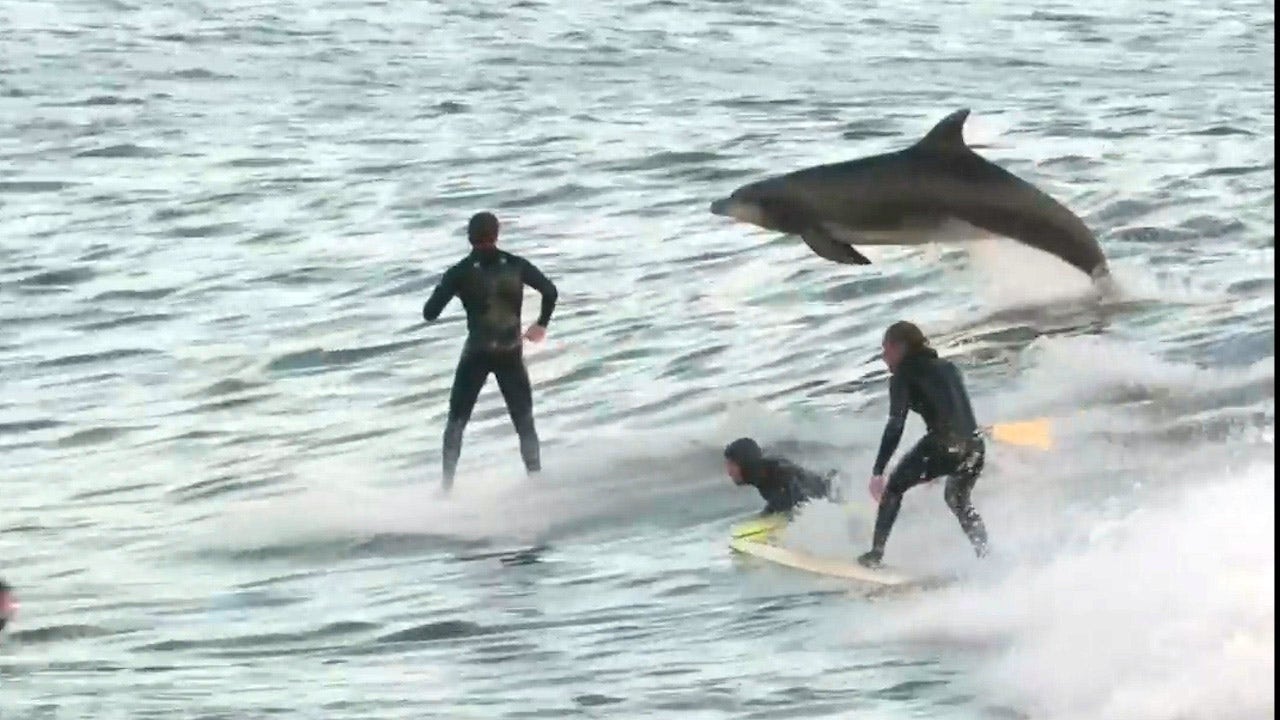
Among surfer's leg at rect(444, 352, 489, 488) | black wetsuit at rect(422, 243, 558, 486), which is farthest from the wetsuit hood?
surfer's leg at rect(444, 352, 489, 488)

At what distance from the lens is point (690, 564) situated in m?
19.4

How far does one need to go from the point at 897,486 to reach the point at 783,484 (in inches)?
60.4

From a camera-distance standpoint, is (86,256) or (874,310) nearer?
(874,310)

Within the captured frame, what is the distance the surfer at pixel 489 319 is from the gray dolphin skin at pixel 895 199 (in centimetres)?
206

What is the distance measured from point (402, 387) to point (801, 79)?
2612cm

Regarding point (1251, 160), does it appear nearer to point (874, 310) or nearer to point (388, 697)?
point (874, 310)

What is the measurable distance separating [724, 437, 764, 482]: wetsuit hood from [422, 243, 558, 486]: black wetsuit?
8.96 ft

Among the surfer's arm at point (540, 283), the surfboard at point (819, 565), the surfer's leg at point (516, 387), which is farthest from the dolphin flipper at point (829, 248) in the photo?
the surfboard at point (819, 565)

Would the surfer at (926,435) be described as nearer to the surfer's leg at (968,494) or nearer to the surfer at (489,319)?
the surfer's leg at (968,494)

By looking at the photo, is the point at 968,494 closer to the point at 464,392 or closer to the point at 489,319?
the point at 489,319

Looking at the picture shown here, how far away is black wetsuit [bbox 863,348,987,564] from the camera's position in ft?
58.1

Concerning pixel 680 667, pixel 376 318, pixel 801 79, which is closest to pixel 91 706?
pixel 680 667

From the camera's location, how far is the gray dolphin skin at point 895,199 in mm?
22906

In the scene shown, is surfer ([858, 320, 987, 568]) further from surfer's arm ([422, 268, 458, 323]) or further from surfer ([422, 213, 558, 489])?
surfer's arm ([422, 268, 458, 323])
